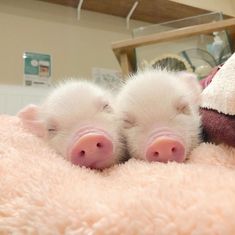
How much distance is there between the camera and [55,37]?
5.25 feet

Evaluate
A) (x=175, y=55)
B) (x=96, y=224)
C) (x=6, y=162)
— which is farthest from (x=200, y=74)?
(x=96, y=224)

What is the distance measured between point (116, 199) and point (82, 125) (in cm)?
21

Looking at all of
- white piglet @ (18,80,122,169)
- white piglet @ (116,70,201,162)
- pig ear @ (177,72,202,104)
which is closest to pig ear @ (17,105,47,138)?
white piglet @ (18,80,122,169)

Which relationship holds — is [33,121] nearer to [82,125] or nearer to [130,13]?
[82,125]

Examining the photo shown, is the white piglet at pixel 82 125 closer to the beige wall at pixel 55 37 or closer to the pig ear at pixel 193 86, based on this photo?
the pig ear at pixel 193 86

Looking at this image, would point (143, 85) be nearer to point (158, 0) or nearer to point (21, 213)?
point (21, 213)

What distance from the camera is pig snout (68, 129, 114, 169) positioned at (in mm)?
453

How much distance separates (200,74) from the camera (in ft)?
4.24

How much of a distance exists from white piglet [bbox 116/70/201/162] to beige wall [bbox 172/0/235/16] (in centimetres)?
131

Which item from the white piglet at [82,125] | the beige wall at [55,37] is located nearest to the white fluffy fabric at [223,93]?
the white piglet at [82,125]

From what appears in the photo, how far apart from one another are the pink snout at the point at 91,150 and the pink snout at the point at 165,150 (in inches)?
2.1

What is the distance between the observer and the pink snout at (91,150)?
45 centimetres

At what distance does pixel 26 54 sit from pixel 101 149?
1145mm

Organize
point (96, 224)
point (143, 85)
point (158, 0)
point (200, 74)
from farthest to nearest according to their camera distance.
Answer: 1. point (158, 0)
2. point (200, 74)
3. point (143, 85)
4. point (96, 224)
